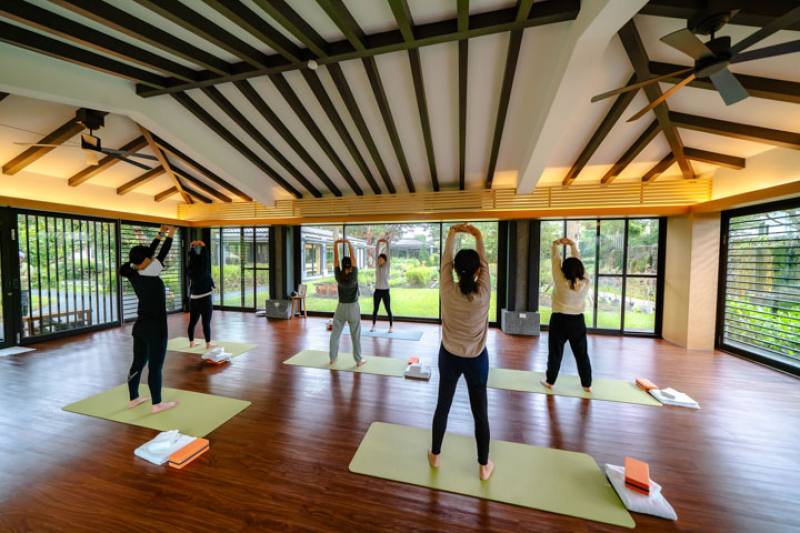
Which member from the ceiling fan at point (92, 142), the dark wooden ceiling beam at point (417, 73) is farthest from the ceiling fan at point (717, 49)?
the ceiling fan at point (92, 142)

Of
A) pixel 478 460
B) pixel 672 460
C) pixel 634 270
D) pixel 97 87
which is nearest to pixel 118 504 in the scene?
pixel 478 460

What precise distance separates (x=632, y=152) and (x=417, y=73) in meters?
3.52

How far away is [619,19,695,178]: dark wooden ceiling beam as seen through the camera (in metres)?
2.74

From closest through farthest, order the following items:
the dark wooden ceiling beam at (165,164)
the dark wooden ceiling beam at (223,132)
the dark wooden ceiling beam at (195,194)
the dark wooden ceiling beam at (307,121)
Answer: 1. the dark wooden ceiling beam at (307,121)
2. the dark wooden ceiling beam at (223,132)
3. the dark wooden ceiling beam at (165,164)
4. the dark wooden ceiling beam at (195,194)

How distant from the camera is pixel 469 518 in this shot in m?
1.76

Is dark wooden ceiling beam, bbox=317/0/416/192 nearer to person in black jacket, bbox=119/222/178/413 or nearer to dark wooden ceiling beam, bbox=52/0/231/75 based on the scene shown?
dark wooden ceiling beam, bbox=52/0/231/75

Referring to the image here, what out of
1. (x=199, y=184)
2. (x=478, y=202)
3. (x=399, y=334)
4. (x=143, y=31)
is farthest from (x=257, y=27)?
(x=199, y=184)

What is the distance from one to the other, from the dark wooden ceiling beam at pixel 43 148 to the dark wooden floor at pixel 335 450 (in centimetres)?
308

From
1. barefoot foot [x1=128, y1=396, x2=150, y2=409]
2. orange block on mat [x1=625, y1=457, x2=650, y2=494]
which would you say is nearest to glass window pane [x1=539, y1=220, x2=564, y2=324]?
orange block on mat [x1=625, y1=457, x2=650, y2=494]

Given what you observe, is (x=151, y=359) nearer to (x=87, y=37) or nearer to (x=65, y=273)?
(x=87, y=37)

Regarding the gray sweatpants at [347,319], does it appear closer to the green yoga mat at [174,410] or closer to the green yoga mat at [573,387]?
the green yoga mat at [174,410]

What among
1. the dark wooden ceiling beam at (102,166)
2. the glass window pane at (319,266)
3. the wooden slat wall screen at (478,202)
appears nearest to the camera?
the wooden slat wall screen at (478,202)

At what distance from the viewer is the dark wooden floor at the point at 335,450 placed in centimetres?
177

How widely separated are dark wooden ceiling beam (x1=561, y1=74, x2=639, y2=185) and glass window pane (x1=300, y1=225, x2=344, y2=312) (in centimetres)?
523
